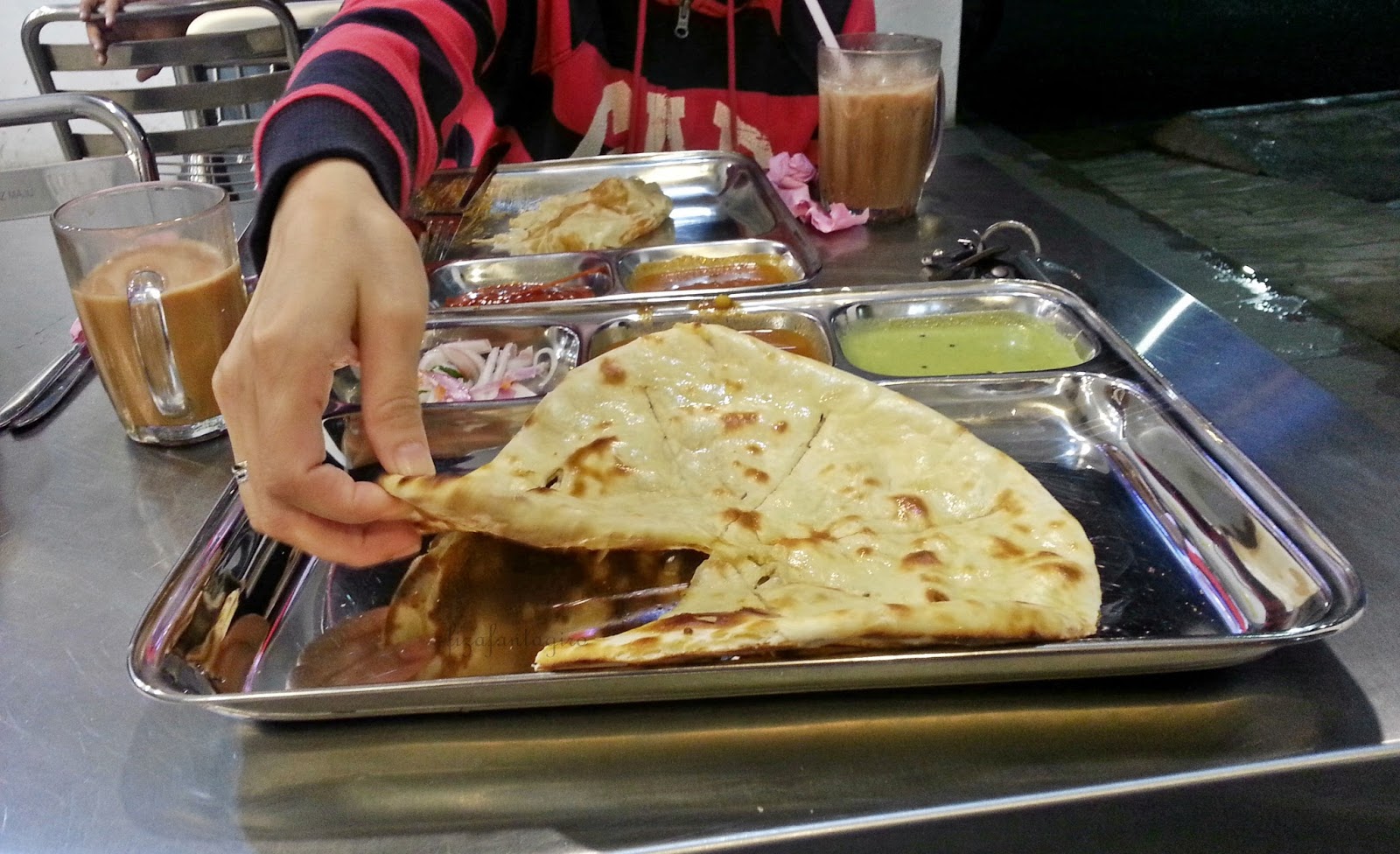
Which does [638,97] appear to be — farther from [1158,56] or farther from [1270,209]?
[1270,209]

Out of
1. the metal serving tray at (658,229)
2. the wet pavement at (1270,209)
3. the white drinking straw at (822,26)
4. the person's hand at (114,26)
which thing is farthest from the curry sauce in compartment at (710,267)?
the person's hand at (114,26)

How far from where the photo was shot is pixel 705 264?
251 centimetres

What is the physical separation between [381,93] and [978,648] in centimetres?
154

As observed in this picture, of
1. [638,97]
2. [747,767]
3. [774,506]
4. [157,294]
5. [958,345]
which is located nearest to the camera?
[747,767]

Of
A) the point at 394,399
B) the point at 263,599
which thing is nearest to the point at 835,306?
the point at 394,399

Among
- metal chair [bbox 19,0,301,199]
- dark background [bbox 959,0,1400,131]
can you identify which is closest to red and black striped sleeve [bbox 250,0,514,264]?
metal chair [bbox 19,0,301,199]

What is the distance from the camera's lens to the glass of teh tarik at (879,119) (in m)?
2.62

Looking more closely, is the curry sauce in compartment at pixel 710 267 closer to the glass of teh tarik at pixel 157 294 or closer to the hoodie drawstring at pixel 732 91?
the hoodie drawstring at pixel 732 91

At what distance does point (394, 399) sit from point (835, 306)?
1.17m

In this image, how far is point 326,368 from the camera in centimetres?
112

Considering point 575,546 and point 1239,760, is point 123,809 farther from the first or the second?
point 1239,760

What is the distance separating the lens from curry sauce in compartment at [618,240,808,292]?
2.42m

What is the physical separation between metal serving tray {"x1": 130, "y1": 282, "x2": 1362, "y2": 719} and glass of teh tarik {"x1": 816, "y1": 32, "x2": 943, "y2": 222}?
0.72m

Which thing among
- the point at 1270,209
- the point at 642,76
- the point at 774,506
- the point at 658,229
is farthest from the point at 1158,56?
the point at 774,506
